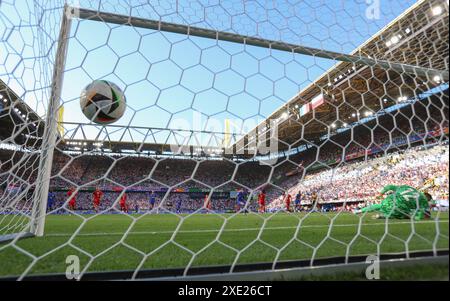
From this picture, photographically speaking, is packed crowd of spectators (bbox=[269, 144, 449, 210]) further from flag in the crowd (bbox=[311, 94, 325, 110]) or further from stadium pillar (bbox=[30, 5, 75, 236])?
stadium pillar (bbox=[30, 5, 75, 236])

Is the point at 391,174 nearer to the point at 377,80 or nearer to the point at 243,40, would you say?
the point at 377,80

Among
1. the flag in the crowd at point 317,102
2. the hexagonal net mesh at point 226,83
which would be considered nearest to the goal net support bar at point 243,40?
the hexagonal net mesh at point 226,83

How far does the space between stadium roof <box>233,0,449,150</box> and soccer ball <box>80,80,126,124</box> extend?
1.10 metres

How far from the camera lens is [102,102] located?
2.35 metres

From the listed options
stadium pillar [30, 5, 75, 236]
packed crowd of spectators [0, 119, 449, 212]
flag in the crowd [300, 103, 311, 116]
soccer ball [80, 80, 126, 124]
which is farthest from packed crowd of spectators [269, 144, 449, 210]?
stadium pillar [30, 5, 75, 236]

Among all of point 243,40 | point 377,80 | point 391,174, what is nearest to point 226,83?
point 243,40

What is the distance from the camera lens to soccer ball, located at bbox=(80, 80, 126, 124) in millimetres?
2244

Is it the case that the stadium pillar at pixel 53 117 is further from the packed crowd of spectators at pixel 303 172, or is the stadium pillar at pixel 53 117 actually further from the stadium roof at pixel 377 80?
the stadium roof at pixel 377 80

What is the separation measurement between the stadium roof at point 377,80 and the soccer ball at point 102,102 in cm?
110

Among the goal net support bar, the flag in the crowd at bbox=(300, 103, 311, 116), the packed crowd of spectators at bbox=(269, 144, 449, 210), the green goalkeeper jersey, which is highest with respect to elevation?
the goal net support bar

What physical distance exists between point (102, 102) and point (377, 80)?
228 cm
